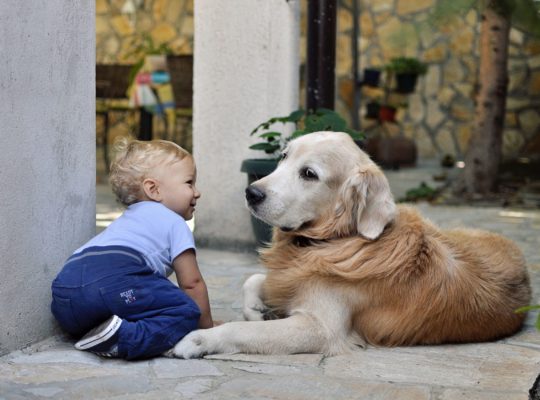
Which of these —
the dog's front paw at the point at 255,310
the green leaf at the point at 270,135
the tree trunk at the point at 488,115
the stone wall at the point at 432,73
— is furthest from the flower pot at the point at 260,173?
the stone wall at the point at 432,73

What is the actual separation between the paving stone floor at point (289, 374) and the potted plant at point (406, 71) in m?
7.32

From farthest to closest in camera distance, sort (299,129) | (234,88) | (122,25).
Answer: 1. (122,25)
2. (234,88)
3. (299,129)

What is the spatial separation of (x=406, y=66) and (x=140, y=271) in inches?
314

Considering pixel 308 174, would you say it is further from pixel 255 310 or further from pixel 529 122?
pixel 529 122

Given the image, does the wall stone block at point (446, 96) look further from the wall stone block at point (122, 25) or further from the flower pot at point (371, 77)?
the wall stone block at point (122, 25)

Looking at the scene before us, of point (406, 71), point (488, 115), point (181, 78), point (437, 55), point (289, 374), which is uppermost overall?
point (437, 55)

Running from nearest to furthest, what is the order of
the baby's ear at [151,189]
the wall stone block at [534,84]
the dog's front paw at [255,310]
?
the baby's ear at [151,189], the dog's front paw at [255,310], the wall stone block at [534,84]

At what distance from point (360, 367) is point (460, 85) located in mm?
8471

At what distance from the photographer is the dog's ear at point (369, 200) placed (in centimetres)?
303

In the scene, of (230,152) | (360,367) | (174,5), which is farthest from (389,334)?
(174,5)

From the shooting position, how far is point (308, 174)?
3.12 m

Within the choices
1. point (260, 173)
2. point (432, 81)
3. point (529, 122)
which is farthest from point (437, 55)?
point (260, 173)

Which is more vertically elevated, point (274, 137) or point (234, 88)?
point (234, 88)

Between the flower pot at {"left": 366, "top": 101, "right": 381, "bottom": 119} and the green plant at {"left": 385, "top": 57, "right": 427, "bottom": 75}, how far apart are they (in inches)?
18.9
